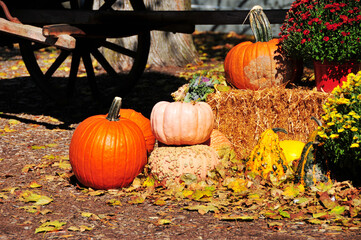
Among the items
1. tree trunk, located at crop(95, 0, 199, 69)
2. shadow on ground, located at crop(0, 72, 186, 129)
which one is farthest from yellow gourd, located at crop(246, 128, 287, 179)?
tree trunk, located at crop(95, 0, 199, 69)

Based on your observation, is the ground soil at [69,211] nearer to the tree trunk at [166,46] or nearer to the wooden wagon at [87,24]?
the wooden wagon at [87,24]

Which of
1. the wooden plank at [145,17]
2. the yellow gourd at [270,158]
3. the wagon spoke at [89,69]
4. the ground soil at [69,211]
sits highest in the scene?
the wooden plank at [145,17]

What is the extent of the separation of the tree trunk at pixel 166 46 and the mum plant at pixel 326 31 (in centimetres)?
431

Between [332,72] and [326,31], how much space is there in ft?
1.33

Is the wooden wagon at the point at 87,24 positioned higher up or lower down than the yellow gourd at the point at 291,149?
higher up

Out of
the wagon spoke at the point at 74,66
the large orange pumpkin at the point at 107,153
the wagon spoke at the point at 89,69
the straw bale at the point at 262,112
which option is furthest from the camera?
the wagon spoke at the point at 89,69

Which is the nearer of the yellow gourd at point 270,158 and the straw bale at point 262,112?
the yellow gourd at point 270,158

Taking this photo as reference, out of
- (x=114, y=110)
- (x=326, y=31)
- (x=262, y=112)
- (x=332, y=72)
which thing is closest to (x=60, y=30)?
(x=114, y=110)

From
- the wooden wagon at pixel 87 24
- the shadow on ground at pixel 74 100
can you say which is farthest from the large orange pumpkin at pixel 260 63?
the shadow on ground at pixel 74 100

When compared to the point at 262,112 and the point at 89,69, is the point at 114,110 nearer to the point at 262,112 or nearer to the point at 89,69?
the point at 262,112

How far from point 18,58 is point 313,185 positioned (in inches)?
319

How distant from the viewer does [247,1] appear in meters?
12.0

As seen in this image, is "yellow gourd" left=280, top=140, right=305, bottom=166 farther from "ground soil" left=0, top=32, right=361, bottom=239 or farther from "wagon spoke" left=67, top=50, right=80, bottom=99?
"wagon spoke" left=67, top=50, right=80, bottom=99

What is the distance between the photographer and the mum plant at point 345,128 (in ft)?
12.1
